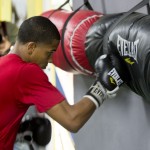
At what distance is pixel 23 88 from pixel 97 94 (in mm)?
247

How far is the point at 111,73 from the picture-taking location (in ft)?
3.80

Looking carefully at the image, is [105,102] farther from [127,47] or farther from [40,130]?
[127,47]

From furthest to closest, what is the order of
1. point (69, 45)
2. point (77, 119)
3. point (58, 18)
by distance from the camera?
point (58, 18)
point (69, 45)
point (77, 119)

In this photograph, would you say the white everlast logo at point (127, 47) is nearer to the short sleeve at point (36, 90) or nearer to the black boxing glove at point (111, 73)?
the black boxing glove at point (111, 73)

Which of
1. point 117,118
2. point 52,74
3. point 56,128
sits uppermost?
point 117,118

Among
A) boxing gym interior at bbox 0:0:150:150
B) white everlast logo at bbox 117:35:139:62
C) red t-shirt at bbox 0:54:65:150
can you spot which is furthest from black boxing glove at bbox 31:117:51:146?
white everlast logo at bbox 117:35:139:62

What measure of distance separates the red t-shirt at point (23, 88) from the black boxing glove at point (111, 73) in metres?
0.16

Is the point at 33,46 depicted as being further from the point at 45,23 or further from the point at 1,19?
the point at 1,19

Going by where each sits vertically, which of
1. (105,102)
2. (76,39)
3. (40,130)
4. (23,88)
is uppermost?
(23,88)

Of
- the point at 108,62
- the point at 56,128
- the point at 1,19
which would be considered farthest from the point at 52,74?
the point at 108,62

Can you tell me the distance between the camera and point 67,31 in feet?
5.19

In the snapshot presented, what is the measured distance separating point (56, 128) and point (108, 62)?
5.15 feet

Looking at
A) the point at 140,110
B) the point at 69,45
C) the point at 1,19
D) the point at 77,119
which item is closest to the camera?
the point at 77,119

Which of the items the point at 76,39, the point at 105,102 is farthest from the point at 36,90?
the point at 105,102
